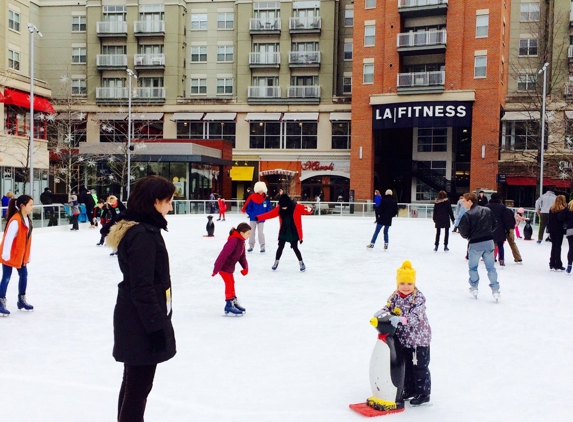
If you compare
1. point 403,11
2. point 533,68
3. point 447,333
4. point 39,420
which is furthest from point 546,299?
point 533,68

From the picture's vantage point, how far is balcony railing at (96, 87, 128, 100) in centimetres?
4641

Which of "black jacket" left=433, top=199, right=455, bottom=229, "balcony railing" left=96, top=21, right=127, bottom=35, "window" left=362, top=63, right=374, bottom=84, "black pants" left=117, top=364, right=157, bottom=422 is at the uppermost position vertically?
"balcony railing" left=96, top=21, right=127, bottom=35

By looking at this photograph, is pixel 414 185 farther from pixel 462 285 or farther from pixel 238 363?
pixel 238 363

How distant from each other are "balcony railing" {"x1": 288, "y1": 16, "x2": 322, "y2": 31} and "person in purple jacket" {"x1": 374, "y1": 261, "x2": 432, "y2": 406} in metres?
42.1

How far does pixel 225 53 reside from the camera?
46875mm

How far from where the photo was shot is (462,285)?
10227 mm

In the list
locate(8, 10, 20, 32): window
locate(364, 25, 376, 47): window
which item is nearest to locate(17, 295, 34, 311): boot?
locate(8, 10, 20, 32): window

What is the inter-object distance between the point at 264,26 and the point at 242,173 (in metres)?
11.5

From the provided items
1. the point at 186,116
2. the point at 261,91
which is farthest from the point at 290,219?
the point at 186,116

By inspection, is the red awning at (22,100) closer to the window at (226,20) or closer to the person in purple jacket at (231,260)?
the window at (226,20)

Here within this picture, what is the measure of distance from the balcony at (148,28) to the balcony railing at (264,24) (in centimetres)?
709

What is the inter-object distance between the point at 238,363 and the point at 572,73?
33860 millimetres

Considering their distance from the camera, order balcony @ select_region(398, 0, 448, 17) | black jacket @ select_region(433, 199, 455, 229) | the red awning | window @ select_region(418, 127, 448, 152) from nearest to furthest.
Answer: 1. black jacket @ select_region(433, 199, 455, 229)
2. the red awning
3. balcony @ select_region(398, 0, 448, 17)
4. window @ select_region(418, 127, 448, 152)

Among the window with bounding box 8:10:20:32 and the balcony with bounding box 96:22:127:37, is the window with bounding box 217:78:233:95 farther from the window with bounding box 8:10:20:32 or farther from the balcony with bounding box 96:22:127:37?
the window with bounding box 8:10:20:32
